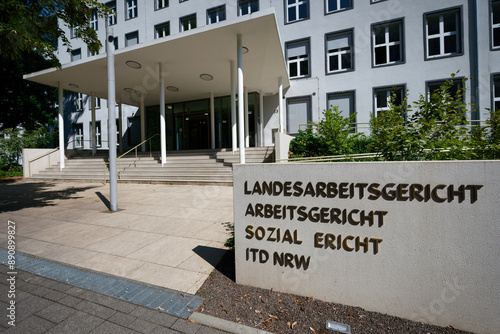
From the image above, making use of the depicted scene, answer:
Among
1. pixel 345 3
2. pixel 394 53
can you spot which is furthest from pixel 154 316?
pixel 345 3

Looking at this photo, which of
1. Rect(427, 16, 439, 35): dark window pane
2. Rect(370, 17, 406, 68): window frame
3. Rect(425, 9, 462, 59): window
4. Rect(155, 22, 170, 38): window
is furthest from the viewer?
Rect(155, 22, 170, 38): window

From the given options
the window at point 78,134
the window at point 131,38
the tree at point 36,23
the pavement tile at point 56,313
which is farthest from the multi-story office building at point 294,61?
the pavement tile at point 56,313

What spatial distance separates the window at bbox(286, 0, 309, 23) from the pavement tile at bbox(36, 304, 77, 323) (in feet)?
61.1

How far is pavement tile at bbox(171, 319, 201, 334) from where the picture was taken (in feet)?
7.68

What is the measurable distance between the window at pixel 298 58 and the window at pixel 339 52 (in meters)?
1.37

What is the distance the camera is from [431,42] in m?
14.0

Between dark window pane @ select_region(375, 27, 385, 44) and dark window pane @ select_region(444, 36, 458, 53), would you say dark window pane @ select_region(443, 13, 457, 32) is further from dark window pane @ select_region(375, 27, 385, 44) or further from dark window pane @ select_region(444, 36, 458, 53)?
dark window pane @ select_region(375, 27, 385, 44)

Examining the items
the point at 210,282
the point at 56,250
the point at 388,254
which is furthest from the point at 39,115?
the point at 388,254

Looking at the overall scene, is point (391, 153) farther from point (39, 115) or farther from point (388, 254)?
point (39, 115)

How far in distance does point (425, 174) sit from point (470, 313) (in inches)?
49.9

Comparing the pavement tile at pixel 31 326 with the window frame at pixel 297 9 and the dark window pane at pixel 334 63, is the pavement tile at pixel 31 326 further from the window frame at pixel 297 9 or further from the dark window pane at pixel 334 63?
the window frame at pixel 297 9

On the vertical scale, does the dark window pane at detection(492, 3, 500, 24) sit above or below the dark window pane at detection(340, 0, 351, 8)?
below

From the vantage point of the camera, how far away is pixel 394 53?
583 inches

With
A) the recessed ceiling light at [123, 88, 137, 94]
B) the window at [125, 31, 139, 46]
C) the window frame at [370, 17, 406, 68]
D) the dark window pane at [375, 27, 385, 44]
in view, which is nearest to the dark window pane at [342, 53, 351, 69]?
the window frame at [370, 17, 406, 68]
